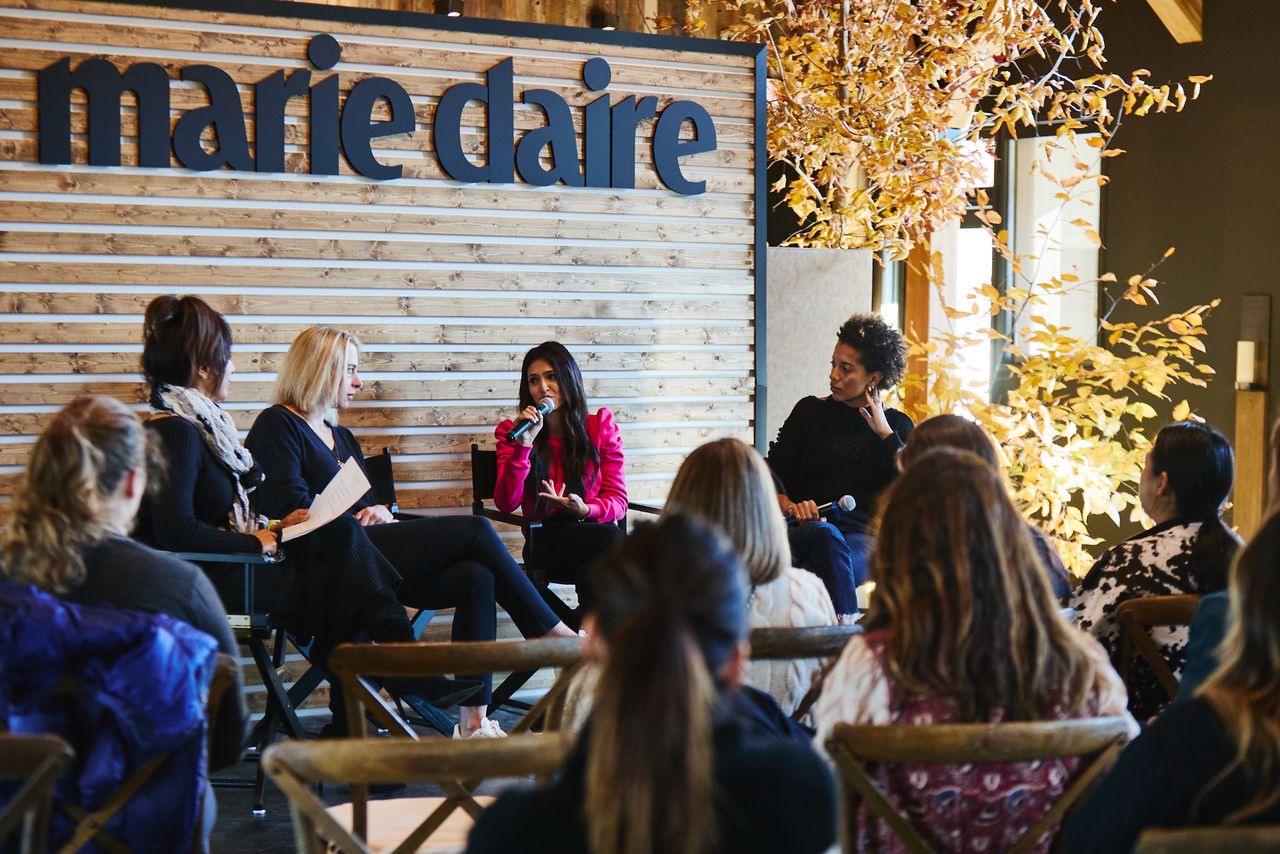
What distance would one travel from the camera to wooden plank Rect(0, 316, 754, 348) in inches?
186

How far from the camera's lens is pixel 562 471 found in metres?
5.14

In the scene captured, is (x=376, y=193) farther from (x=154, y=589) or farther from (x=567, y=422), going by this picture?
(x=154, y=589)

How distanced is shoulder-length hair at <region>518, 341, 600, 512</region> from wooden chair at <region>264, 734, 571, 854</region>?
3206 millimetres

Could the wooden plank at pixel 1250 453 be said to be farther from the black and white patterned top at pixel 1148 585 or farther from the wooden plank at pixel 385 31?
the black and white patterned top at pixel 1148 585

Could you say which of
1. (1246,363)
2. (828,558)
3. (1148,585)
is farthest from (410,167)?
(1246,363)

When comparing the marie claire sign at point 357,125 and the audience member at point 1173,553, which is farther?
the marie claire sign at point 357,125

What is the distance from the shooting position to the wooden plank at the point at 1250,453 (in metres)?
7.31

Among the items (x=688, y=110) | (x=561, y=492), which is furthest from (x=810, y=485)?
(x=688, y=110)

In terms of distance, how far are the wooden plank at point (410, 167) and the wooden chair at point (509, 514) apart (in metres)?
1.04

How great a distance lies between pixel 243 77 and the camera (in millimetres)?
4953

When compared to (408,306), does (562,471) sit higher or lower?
lower

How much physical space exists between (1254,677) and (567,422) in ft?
11.9

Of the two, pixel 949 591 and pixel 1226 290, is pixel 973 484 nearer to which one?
pixel 949 591

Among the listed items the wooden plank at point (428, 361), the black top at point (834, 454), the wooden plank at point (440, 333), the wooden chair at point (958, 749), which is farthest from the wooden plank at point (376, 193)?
the wooden chair at point (958, 749)
